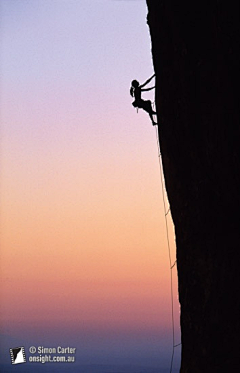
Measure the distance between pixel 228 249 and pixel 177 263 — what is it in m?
2.03

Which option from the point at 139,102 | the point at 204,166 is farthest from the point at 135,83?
the point at 204,166

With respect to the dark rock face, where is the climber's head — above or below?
above

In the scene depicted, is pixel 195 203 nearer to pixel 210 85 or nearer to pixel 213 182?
pixel 213 182

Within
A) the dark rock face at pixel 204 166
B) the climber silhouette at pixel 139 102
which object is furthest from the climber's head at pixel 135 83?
the dark rock face at pixel 204 166

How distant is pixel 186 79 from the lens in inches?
512

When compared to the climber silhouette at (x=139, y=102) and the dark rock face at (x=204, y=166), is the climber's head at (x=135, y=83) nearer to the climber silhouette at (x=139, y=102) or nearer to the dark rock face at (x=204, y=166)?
the climber silhouette at (x=139, y=102)

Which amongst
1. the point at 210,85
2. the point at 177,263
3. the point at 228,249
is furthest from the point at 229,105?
the point at 177,263

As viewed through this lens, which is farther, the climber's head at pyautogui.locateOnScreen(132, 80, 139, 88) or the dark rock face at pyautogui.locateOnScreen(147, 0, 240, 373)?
the climber's head at pyautogui.locateOnScreen(132, 80, 139, 88)

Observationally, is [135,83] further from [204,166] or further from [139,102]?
[204,166]

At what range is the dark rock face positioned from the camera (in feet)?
39.3

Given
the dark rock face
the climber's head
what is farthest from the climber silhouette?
the dark rock face

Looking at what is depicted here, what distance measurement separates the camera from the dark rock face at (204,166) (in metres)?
12.0

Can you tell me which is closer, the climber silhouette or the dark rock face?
the dark rock face

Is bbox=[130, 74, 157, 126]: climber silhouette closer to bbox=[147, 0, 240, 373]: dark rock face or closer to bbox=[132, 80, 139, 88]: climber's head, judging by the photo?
bbox=[132, 80, 139, 88]: climber's head
